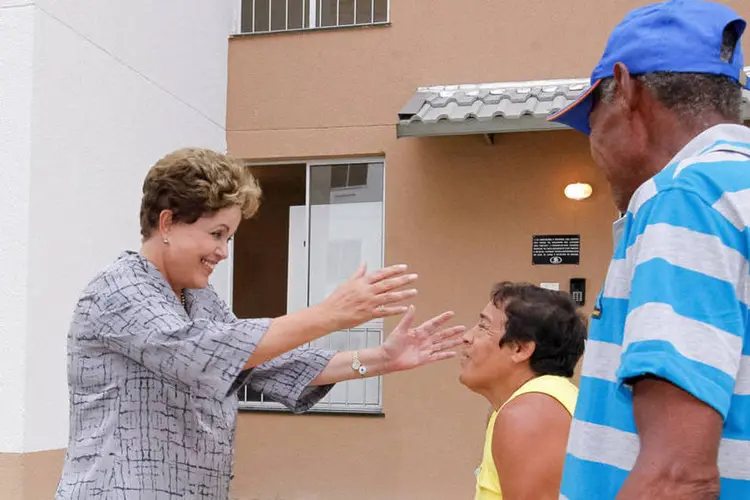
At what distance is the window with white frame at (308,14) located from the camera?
7691mm

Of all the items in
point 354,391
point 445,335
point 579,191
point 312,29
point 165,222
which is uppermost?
→ point 312,29

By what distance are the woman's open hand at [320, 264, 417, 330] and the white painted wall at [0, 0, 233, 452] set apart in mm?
3781

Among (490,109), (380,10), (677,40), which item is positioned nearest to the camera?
(677,40)

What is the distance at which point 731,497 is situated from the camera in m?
1.20

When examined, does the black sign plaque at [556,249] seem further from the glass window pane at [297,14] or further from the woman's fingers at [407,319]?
the woman's fingers at [407,319]

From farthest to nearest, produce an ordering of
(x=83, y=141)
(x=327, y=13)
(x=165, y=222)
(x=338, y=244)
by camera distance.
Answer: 1. (x=327, y=13)
2. (x=338, y=244)
3. (x=83, y=141)
4. (x=165, y=222)

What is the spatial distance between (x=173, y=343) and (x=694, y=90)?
1.34 m

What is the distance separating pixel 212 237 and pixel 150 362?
0.43 metres

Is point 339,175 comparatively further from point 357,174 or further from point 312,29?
point 312,29

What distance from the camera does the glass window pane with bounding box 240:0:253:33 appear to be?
8.10 metres

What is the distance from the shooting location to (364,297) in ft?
7.19

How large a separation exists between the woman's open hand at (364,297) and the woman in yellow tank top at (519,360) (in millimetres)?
540

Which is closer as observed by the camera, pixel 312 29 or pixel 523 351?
pixel 523 351

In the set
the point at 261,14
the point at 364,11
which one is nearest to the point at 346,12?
the point at 364,11
